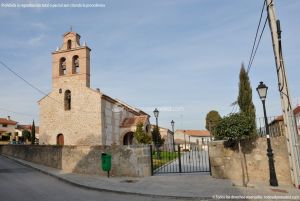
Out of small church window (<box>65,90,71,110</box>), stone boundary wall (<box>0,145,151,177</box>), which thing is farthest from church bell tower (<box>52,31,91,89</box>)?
stone boundary wall (<box>0,145,151,177</box>)

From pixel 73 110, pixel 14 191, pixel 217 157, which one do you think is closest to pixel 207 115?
pixel 73 110

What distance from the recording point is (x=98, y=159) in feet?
45.7

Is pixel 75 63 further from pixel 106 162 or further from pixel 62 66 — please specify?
pixel 106 162

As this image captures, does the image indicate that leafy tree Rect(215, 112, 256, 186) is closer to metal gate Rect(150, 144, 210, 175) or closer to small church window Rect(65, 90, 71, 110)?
metal gate Rect(150, 144, 210, 175)

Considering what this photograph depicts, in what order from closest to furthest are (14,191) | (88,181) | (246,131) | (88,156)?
1. (14,191)
2. (246,131)
3. (88,181)
4. (88,156)

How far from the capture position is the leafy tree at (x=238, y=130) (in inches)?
431

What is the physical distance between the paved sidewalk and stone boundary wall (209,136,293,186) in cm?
56

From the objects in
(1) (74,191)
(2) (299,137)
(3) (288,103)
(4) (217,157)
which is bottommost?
(1) (74,191)

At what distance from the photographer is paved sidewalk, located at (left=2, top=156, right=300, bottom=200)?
8.75m

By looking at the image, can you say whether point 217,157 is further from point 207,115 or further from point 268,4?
point 207,115

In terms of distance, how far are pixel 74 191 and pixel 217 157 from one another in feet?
20.5

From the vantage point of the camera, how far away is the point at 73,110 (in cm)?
3014

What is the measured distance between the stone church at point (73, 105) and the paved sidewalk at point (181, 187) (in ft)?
52.8

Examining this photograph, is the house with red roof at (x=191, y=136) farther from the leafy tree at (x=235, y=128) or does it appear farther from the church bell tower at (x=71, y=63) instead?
the leafy tree at (x=235, y=128)
